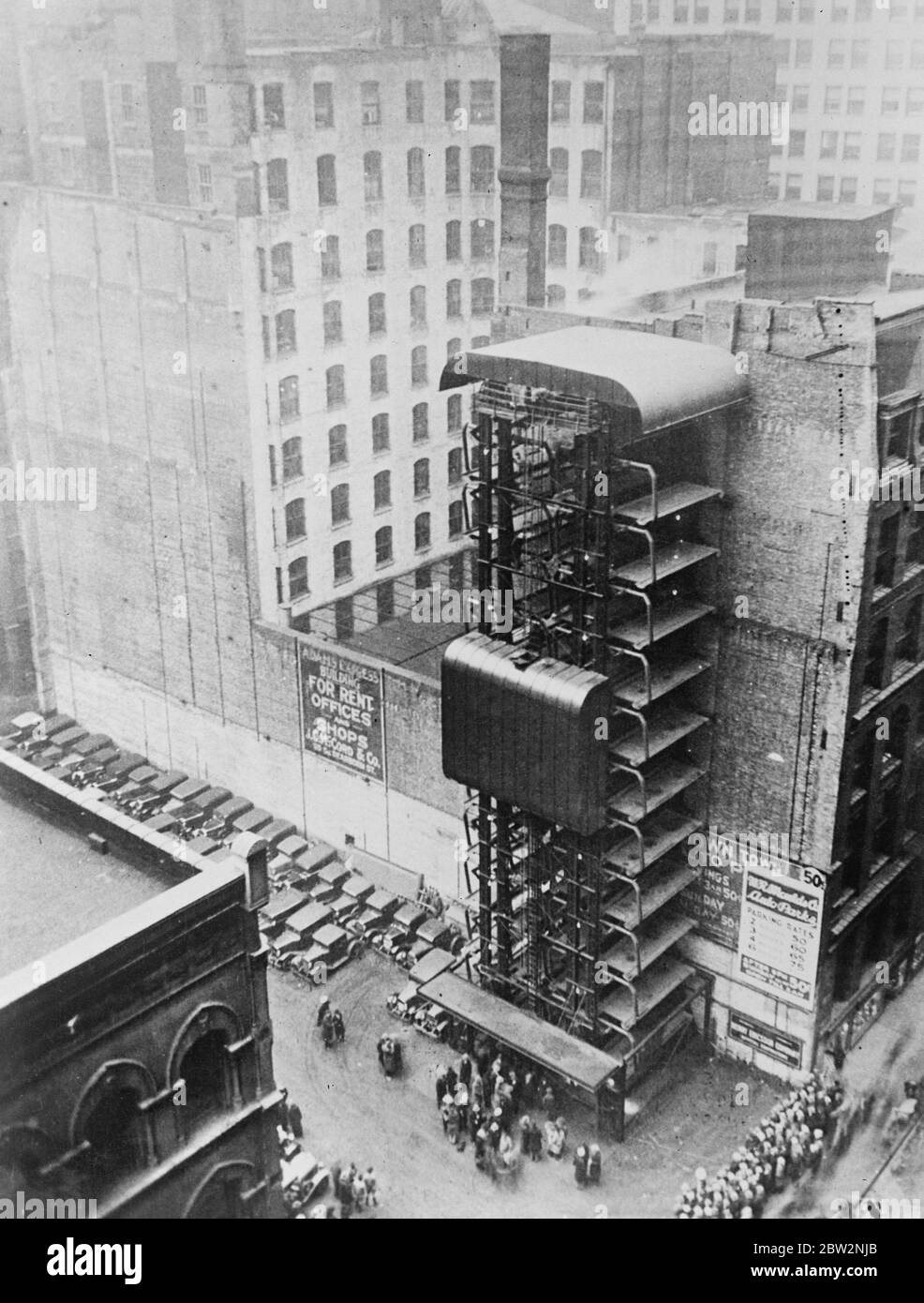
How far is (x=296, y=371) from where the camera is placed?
4572cm

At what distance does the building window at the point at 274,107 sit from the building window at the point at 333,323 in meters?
6.32

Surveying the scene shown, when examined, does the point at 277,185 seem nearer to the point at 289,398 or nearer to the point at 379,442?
the point at 289,398

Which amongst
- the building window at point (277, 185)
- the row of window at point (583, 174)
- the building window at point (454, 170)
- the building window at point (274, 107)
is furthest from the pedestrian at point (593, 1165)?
the row of window at point (583, 174)

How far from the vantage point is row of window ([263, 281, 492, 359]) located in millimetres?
45000

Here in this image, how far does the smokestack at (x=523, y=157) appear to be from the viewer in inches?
1478

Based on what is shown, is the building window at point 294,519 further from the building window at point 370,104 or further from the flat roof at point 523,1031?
the flat roof at point 523,1031

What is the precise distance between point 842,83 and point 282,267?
69.9ft

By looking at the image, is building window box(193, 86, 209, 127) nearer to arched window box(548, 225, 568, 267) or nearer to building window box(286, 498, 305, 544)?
building window box(286, 498, 305, 544)

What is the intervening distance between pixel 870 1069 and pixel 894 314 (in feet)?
65.1

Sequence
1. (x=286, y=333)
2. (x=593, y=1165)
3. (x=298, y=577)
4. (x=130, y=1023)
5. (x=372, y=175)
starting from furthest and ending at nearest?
(x=372, y=175), (x=298, y=577), (x=286, y=333), (x=593, y=1165), (x=130, y=1023)

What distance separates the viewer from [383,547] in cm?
5238

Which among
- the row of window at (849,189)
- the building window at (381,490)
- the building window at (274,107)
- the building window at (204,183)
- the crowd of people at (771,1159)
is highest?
the building window at (274,107)

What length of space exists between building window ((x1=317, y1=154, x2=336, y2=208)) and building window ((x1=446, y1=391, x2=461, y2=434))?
8.58 m

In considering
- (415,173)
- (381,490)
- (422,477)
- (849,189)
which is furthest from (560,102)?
(381,490)
